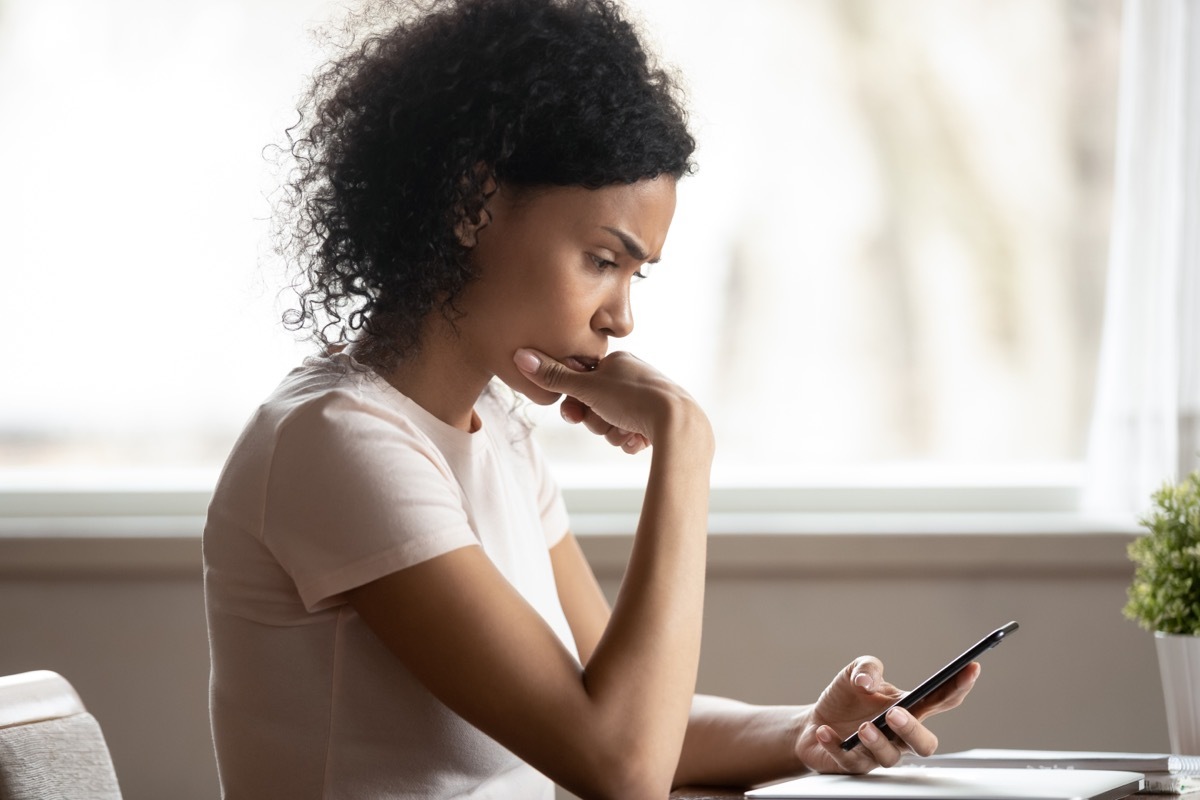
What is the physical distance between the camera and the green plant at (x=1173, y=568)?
1.37 m

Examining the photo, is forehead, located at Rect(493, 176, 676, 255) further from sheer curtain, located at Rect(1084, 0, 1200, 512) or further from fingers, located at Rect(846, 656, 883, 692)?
sheer curtain, located at Rect(1084, 0, 1200, 512)

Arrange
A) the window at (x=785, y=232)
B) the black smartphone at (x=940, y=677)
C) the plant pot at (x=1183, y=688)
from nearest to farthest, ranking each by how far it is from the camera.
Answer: the black smartphone at (x=940, y=677), the plant pot at (x=1183, y=688), the window at (x=785, y=232)

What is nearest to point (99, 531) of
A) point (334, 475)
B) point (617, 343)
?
point (617, 343)

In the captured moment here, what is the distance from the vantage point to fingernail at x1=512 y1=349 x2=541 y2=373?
114cm

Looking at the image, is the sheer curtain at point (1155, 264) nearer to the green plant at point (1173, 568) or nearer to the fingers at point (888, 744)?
the green plant at point (1173, 568)

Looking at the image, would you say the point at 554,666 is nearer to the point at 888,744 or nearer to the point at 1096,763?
the point at 888,744

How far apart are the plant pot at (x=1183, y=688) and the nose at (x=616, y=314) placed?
0.69 m

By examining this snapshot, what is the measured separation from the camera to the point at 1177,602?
1.37 m

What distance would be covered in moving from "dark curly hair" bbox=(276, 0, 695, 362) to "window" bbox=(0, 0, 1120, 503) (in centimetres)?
93

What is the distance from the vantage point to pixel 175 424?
88.7 inches

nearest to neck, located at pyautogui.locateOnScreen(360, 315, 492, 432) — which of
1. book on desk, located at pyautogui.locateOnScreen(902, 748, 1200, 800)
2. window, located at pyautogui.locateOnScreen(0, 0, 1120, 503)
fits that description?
book on desk, located at pyautogui.locateOnScreen(902, 748, 1200, 800)

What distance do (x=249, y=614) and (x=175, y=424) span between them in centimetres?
128

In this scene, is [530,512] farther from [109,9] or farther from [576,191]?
[109,9]

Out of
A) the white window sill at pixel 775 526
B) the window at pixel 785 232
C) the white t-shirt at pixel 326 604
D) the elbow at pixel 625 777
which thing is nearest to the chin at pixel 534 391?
the white t-shirt at pixel 326 604
